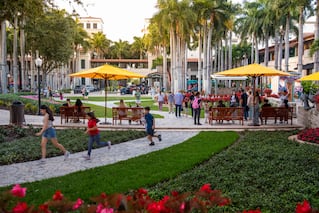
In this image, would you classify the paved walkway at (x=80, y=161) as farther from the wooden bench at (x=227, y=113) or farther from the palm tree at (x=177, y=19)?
the palm tree at (x=177, y=19)

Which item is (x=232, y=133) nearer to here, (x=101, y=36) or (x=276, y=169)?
(x=276, y=169)

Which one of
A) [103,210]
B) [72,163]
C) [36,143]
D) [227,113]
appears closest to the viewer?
[103,210]

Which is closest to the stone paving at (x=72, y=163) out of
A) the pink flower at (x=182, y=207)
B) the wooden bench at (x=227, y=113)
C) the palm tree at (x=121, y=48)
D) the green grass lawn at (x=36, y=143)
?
the green grass lawn at (x=36, y=143)

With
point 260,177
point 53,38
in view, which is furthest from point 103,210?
point 53,38

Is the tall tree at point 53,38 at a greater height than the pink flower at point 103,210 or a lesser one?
greater

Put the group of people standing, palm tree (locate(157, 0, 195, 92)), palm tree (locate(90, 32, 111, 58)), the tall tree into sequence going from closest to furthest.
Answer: the group of people standing < palm tree (locate(157, 0, 195, 92)) < the tall tree < palm tree (locate(90, 32, 111, 58))

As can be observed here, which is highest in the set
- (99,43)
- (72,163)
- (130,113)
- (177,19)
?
(99,43)

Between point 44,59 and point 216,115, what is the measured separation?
33.0 metres

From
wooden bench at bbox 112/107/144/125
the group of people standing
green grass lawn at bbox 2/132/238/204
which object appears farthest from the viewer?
the group of people standing

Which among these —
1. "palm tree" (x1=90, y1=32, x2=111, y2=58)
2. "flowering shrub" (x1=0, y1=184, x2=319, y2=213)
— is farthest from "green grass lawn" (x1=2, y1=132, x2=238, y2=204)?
"palm tree" (x1=90, y1=32, x2=111, y2=58)

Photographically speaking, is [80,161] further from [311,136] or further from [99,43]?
[99,43]

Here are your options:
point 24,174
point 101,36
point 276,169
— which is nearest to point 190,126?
point 276,169

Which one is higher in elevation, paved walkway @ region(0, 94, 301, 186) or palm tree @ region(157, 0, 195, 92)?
palm tree @ region(157, 0, 195, 92)

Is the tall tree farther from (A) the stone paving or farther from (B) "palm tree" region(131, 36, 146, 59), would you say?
(B) "palm tree" region(131, 36, 146, 59)
